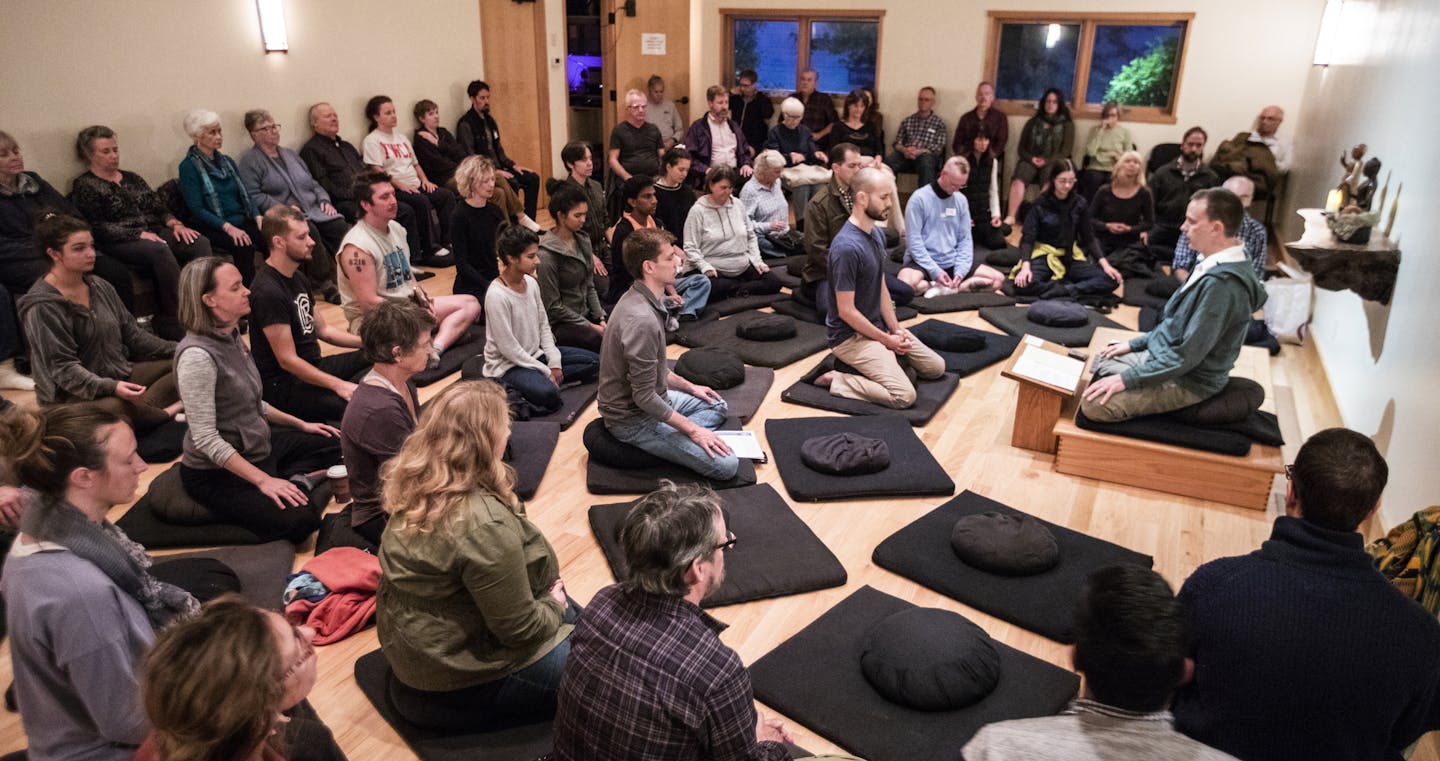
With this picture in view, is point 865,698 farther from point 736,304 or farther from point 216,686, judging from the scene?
Answer: point 736,304

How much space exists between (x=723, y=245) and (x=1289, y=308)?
Answer: 3.64 meters

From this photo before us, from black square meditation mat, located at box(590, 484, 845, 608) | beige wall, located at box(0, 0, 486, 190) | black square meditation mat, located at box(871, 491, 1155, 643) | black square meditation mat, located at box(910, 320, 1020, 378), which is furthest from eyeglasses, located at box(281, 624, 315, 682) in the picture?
beige wall, located at box(0, 0, 486, 190)

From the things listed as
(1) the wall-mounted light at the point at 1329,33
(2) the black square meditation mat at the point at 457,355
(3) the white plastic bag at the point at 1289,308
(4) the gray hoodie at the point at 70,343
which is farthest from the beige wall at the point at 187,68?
(1) the wall-mounted light at the point at 1329,33

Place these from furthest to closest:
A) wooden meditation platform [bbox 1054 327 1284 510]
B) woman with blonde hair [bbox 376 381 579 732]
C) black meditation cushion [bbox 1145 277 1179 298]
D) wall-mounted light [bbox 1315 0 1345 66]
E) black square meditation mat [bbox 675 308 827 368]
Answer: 1. wall-mounted light [bbox 1315 0 1345 66]
2. black meditation cushion [bbox 1145 277 1179 298]
3. black square meditation mat [bbox 675 308 827 368]
4. wooden meditation platform [bbox 1054 327 1284 510]
5. woman with blonde hair [bbox 376 381 579 732]

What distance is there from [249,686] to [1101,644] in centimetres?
140

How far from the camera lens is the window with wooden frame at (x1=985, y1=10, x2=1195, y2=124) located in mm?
9328

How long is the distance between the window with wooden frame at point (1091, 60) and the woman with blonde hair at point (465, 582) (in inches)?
347

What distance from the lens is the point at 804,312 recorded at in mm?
6305

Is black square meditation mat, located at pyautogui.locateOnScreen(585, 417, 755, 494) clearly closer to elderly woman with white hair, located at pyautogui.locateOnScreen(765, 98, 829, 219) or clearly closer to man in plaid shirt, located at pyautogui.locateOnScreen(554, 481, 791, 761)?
man in plaid shirt, located at pyautogui.locateOnScreen(554, 481, 791, 761)

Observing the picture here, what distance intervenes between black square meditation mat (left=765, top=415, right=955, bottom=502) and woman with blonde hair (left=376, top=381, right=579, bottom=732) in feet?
5.32

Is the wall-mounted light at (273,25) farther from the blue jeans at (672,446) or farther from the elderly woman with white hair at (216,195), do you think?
the blue jeans at (672,446)

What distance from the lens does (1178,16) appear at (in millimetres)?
9117

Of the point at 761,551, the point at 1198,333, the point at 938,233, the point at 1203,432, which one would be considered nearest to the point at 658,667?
the point at 761,551

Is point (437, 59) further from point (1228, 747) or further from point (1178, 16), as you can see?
point (1228, 747)
